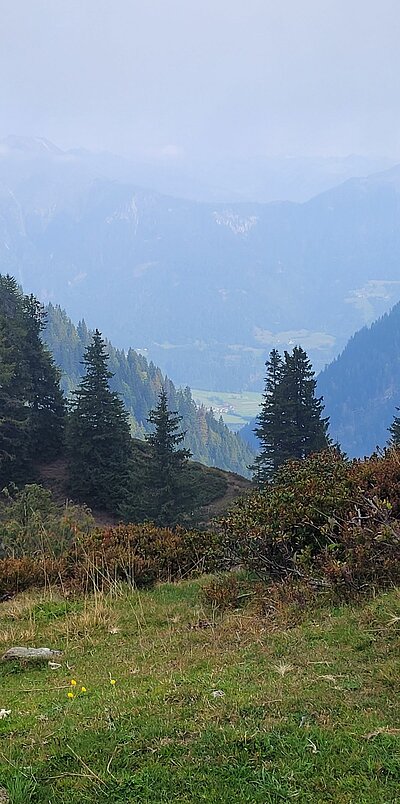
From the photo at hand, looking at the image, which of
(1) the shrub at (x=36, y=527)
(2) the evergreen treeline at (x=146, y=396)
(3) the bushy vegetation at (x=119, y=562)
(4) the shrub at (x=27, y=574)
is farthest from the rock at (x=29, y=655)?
(2) the evergreen treeline at (x=146, y=396)

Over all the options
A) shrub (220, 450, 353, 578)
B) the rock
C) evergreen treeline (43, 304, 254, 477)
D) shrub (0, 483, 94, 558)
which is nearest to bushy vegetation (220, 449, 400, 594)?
shrub (220, 450, 353, 578)

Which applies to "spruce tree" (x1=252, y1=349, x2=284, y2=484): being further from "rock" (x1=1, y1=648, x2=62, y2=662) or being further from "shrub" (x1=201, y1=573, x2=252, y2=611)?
"rock" (x1=1, y1=648, x2=62, y2=662)

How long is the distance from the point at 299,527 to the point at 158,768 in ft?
16.1

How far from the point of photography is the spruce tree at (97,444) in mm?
38344

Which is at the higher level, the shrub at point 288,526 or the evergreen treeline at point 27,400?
the evergreen treeline at point 27,400

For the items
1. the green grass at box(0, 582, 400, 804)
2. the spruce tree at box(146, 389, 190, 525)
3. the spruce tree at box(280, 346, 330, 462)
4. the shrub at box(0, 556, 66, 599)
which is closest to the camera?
the green grass at box(0, 582, 400, 804)

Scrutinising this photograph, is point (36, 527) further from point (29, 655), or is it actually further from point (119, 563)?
point (29, 655)

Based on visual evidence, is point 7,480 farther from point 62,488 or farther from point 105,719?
point 105,719

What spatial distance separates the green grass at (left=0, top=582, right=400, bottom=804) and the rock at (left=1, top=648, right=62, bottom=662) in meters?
0.14

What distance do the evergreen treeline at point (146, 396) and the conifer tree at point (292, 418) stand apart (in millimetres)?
95981

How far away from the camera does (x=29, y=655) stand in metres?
6.59

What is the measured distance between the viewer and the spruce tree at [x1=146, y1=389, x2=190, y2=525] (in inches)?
1254

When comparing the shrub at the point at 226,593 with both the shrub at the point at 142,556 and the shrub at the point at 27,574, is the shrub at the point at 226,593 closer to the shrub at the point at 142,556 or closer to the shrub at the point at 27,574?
the shrub at the point at 142,556

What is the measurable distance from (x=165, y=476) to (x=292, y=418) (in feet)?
31.2
